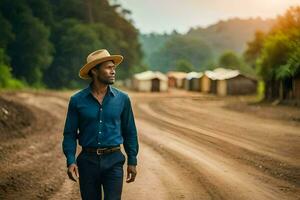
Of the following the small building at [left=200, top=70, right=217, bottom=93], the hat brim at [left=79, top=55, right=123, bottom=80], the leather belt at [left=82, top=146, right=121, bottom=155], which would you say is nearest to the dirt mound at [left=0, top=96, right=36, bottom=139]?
the hat brim at [left=79, top=55, right=123, bottom=80]

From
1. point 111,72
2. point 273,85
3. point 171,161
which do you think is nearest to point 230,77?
point 273,85

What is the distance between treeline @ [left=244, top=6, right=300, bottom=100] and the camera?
108 ft

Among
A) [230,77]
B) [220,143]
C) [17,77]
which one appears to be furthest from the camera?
[17,77]

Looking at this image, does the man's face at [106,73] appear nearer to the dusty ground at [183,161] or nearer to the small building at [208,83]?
the dusty ground at [183,161]

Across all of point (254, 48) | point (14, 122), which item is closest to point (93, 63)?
point (14, 122)

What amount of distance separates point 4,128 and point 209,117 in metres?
11.7

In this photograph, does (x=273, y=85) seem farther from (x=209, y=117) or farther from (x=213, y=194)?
(x=213, y=194)

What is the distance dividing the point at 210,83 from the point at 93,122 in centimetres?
5898

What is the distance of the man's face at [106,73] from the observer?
5.22 metres

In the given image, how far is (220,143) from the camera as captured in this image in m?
16.1

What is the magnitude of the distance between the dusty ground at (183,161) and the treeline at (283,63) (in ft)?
35.9

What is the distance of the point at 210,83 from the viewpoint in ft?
208

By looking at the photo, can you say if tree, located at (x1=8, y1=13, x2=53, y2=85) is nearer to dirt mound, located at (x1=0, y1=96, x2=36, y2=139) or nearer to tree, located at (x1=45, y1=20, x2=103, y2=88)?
tree, located at (x1=45, y1=20, x2=103, y2=88)

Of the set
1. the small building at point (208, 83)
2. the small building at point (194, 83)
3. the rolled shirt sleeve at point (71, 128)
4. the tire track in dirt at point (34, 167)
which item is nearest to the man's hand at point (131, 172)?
the rolled shirt sleeve at point (71, 128)
